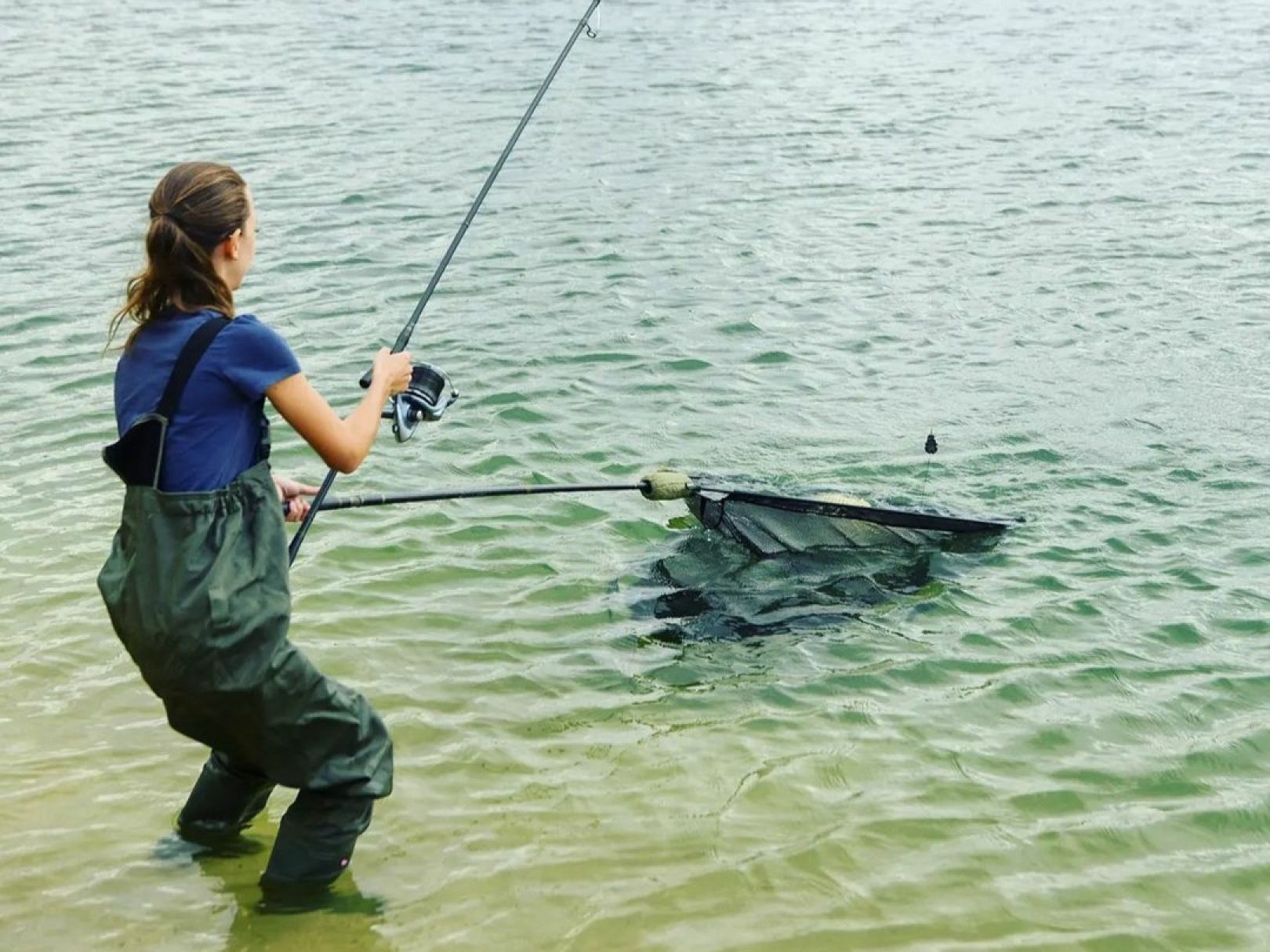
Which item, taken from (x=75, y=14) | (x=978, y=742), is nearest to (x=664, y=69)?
(x=75, y=14)

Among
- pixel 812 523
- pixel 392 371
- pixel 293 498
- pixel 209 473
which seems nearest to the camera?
pixel 209 473

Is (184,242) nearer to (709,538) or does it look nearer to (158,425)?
(158,425)

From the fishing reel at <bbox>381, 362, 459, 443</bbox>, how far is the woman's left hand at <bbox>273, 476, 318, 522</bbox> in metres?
0.37

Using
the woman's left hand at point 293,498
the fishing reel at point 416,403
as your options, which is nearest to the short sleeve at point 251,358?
the woman's left hand at point 293,498

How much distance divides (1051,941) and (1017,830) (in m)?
0.70

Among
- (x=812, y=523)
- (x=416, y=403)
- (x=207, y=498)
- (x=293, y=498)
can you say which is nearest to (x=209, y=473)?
(x=207, y=498)

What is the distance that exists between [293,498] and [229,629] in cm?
99

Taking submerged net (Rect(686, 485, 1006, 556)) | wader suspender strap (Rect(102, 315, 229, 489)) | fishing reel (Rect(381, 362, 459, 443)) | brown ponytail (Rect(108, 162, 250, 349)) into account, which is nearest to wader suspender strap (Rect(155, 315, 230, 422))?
wader suspender strap (Rect(102, 315, 229, 489))

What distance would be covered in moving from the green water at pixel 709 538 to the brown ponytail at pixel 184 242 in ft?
6.59

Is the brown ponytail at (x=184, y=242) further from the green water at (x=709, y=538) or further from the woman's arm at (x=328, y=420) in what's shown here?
the green water at (x=709, y=538)

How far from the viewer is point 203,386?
4.27 m

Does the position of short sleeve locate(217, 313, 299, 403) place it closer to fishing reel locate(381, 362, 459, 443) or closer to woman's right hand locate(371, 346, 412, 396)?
woman's right hand locate(371, 346, 412, 396)

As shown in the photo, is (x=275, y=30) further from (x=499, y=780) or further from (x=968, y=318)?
(x=499, y=780)

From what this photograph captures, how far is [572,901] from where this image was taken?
5.32 m
